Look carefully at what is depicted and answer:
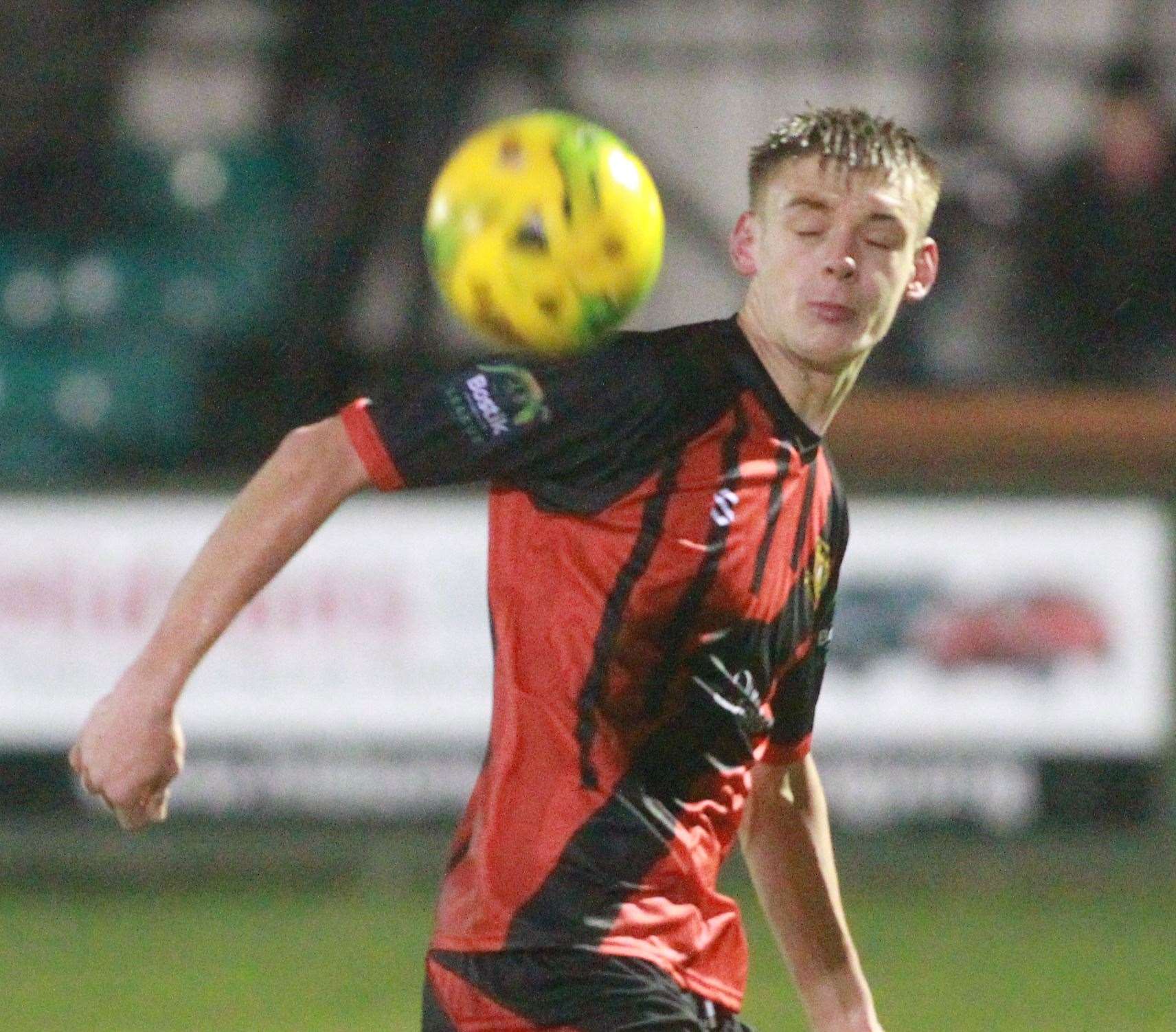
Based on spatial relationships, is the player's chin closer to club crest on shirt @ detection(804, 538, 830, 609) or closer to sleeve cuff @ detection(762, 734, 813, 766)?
club crest on shirt @ detection(804, 538, 830, 609)

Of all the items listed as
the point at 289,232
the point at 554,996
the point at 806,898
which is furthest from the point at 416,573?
the point at 554,996

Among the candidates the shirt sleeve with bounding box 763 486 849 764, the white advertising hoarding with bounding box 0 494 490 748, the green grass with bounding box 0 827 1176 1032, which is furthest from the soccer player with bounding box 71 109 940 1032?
the white advertising hoarding with bounding box 0 494 490 748

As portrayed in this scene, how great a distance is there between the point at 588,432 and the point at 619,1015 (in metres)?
0.83

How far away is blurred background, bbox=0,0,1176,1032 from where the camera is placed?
882cm

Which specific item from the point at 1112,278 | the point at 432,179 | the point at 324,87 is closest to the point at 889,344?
the point at 1112,278

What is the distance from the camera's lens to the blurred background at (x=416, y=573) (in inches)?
347

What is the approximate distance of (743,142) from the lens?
12344 millimetres

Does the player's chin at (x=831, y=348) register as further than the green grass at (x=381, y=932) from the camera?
No

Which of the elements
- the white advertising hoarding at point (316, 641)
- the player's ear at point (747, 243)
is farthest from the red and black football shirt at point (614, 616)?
the white advertising hoarding at point (316, 641)

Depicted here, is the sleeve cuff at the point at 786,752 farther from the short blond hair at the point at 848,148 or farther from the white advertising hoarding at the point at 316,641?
the white advertising hoarding at the point at 316,641

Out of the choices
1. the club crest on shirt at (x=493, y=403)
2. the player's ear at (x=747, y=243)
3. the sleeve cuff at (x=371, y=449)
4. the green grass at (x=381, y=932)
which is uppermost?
the player's ear at (x=747, y=243)

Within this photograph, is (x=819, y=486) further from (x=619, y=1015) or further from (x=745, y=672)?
(x=619, y=1015)

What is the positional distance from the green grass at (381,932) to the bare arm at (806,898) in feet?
11.0

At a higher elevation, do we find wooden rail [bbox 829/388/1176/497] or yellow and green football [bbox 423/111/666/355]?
yellow and green football [bbox 423/111/666/355]
